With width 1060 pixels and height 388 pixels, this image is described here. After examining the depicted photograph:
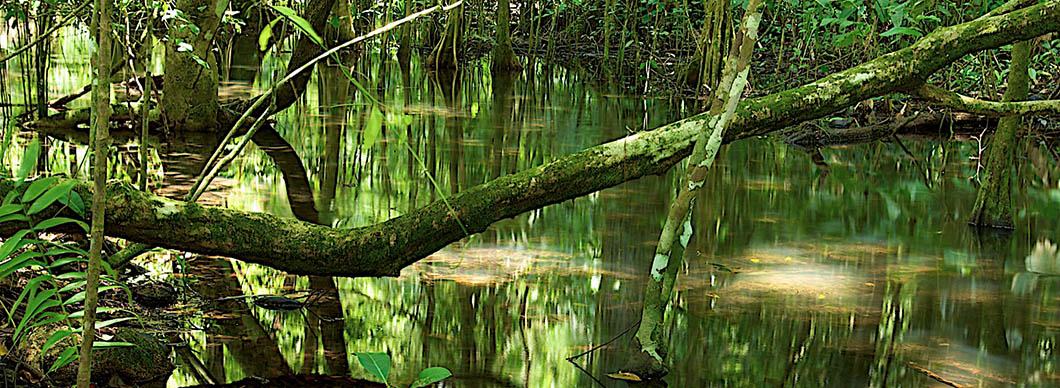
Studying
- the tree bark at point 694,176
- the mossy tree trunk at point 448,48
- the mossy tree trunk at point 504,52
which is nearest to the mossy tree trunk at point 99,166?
the tree bark at point 694,176

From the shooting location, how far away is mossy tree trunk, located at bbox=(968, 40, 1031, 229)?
5.15m

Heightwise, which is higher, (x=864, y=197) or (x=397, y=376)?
(x=864, y=197)

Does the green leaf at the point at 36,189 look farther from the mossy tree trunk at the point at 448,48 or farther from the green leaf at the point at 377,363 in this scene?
the mossy tree trunk at the point at 448,48

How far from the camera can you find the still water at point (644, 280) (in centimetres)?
356

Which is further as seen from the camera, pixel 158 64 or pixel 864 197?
pixel 158 64

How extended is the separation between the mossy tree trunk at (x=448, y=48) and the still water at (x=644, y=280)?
20.2ft

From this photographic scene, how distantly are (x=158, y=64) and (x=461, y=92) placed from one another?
3888 mm

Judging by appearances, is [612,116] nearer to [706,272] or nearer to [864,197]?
[864,197]

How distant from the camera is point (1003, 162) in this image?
17.5 feet

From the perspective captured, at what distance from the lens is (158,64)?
12.5 metres

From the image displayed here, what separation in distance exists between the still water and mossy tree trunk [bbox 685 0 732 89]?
0.85 meters

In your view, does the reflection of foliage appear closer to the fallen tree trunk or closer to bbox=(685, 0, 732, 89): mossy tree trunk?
the fallen tree trunk

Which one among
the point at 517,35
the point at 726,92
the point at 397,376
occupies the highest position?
the point at 517,35

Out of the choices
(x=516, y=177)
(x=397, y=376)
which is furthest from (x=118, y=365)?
(x=516, y=177)
